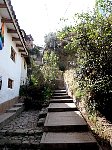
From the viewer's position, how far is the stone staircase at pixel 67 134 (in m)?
6.16

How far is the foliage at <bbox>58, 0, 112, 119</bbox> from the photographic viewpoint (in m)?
7.49

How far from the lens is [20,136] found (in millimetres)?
7891

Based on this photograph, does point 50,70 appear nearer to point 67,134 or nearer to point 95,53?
point 95,53

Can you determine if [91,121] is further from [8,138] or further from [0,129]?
[0,129]

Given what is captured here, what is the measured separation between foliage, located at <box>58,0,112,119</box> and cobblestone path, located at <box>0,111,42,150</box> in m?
2.22

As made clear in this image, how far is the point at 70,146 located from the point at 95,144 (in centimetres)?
69

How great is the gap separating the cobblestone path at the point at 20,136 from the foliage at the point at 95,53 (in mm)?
2218

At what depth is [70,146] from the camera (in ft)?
A: 20.3

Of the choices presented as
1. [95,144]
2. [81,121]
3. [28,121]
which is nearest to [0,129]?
[28,121]

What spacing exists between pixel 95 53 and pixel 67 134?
3.41 meters

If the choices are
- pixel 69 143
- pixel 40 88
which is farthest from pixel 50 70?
pixel 69 143

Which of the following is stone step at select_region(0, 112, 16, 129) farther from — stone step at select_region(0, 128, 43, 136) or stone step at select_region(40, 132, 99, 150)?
stone step at select_region(40, 132, 99, 150)

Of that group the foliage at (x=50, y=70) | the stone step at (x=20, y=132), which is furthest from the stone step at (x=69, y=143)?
the foliage at (x=50, y=70)

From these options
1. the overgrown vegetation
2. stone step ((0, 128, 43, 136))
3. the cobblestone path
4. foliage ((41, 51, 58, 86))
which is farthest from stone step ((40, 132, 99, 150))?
foliage ((41, 51, 58, 86))
